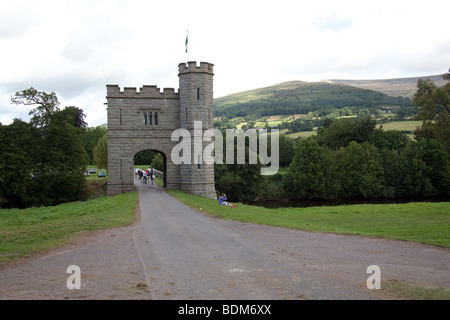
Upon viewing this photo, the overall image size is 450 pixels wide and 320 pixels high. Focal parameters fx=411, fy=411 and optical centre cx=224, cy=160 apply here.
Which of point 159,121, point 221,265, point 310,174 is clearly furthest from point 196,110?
point 310,174

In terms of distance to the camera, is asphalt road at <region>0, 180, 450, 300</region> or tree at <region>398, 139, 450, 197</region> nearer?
asphalt road at <region>0, 180, 450, 300</region>

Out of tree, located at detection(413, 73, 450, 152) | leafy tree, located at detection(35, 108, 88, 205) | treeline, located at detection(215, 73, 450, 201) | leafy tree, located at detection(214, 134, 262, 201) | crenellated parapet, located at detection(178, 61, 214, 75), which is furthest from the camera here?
tree, located at detection(413, 73, 450, 152)

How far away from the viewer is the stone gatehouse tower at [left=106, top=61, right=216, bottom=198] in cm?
3450

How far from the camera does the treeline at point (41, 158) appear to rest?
38.7m

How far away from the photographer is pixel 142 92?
3516 cm

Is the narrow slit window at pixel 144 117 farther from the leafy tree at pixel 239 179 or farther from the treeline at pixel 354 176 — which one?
the treeline at pixel 354 176

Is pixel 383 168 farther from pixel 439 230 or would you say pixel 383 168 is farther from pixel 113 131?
pixel 439 230

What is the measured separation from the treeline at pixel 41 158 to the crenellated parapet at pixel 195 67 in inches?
577

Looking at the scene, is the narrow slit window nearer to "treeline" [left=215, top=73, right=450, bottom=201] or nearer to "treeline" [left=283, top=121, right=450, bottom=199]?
"treeline" [left=215, top=73, right=450, bottom=201]

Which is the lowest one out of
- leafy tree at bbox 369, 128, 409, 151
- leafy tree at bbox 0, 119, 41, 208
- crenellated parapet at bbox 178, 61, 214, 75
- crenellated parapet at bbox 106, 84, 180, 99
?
leafy tree at bbox 0, 119, 41, 208

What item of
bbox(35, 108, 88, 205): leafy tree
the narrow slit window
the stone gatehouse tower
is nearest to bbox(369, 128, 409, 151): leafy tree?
the stone gatehouse tower

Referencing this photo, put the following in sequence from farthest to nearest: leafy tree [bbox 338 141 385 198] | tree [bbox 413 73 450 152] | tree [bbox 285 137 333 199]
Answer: tree [bbox 413 73 450 152], leafy tree [bbox 338 141 385 198], tree [bbox 285 137 333 199]
